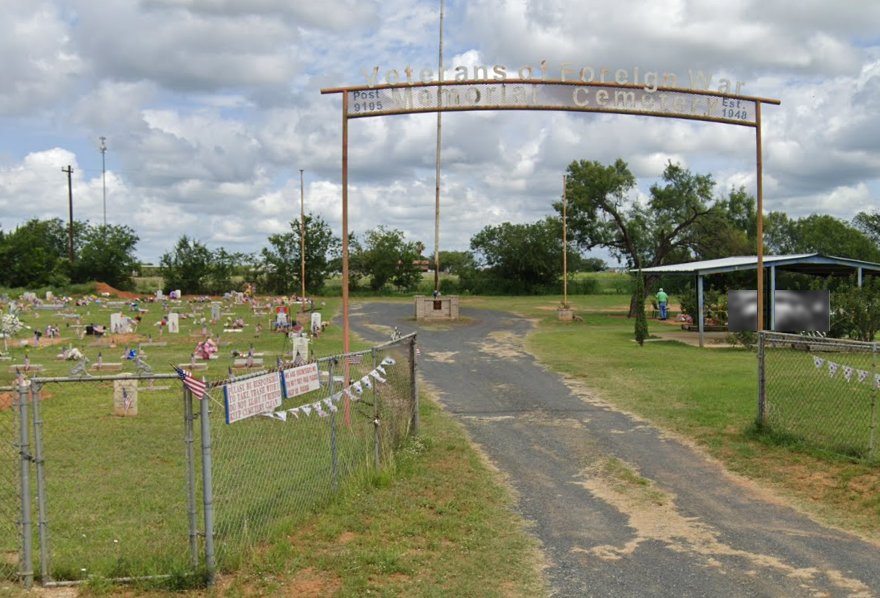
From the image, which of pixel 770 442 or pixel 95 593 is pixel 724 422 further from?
pixel 95 593

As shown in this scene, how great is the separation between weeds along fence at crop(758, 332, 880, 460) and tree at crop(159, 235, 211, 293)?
6226 centimetres

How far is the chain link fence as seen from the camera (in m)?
7.40

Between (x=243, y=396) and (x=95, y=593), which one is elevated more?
(x=243, y=396)

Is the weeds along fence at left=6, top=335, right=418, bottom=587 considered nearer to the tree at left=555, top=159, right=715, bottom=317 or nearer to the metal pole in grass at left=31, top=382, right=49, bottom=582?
the metal pole in grass at left=31, top=382, right=49, bottom=582

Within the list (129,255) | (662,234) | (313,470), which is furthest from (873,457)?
(129,255)

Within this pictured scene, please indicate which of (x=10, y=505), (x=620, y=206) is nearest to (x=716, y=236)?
(x=620, y=206)

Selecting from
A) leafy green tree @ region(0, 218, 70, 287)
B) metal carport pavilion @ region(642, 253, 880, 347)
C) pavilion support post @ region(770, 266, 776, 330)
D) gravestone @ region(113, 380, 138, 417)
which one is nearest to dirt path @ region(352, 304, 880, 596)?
gravestone @ region(113, 380, 138, 417)

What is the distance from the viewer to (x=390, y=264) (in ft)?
235

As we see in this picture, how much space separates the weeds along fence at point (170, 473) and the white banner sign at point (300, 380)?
3 cm

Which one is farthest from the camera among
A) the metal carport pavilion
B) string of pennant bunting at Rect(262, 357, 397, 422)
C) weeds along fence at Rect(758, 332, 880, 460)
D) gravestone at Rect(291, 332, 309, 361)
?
the metal carport pavilion

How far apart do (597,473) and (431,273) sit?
3685 inches

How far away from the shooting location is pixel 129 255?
248ft

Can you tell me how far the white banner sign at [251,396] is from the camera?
20.5ft

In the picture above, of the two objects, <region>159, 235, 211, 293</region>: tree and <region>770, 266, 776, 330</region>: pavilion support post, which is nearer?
<region>770, 266, 776, 330</region>: pavilion support post
